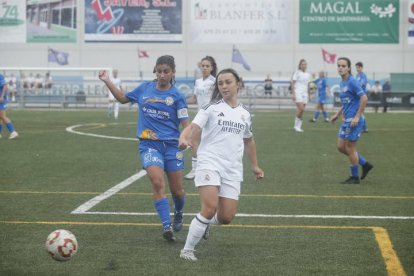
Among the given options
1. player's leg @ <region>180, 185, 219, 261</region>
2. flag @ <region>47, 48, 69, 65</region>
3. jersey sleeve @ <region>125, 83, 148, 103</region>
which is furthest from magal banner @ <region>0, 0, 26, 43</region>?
A: player's leg @ <region>180, 185, 219, 261</region>

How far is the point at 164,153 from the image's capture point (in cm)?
851

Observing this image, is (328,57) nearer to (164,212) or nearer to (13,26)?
(13,26)

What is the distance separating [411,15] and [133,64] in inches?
764

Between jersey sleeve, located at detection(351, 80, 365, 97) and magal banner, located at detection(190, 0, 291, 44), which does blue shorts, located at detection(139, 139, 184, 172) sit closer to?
jersey sleeve, located at detection(351, 80, 365, 97)

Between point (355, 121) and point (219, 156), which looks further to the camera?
point (355, 121)

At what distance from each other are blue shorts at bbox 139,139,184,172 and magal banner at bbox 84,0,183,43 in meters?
46.9

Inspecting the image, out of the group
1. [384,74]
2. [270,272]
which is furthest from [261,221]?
[384,74]

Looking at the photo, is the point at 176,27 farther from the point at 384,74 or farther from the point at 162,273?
the point at 162,273

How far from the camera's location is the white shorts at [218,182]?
Answer: 7219 millimetres

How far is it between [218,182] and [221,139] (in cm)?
43

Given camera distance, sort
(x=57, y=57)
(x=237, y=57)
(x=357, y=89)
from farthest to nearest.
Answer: (x=57, y=57) < (x=237, y=57) < (x=357, y=89)

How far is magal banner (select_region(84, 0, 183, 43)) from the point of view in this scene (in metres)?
55.2

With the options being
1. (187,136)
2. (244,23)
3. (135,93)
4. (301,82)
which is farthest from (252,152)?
(244,23)

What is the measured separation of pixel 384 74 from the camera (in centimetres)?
5269
